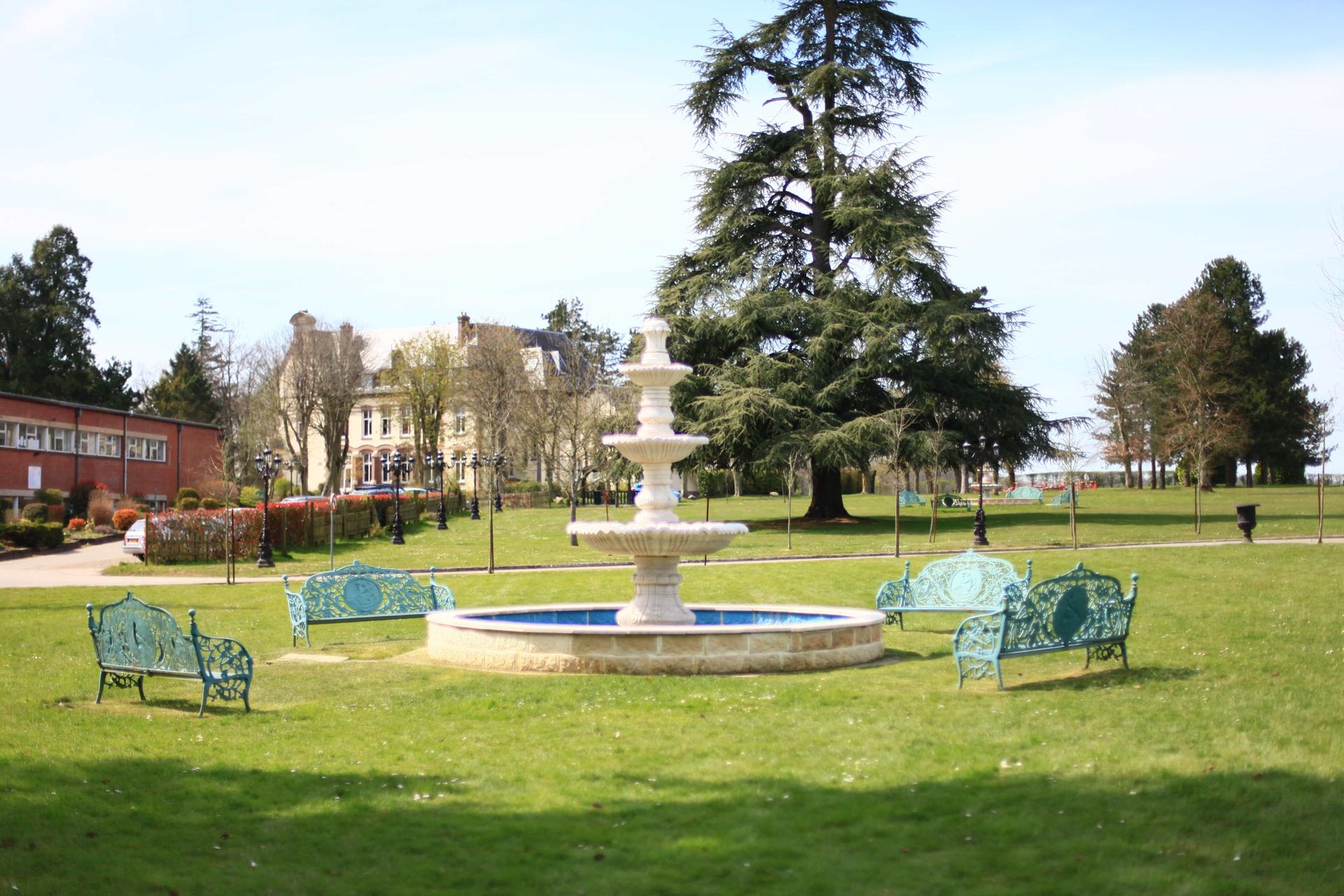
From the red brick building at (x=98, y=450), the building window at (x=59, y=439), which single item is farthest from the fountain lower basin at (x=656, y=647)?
the building window at (x=59, y=439)

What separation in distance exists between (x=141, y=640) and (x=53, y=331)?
69.5 meters

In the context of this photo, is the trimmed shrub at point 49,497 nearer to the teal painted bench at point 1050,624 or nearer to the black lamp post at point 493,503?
the black lamp post at point 493,503

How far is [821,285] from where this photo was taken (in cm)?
4175

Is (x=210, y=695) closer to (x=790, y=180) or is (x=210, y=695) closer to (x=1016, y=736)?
(x=1016, y=736)

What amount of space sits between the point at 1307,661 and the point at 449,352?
69.1m

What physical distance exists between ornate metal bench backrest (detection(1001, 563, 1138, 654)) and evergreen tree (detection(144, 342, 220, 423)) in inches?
2984

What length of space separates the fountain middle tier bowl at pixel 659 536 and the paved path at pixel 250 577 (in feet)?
42.9

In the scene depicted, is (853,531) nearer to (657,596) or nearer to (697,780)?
(657,596)

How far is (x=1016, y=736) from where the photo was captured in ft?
29.0

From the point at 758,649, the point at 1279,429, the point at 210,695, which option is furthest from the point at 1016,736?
the point at 1279,429

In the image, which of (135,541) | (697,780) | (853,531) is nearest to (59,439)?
(135,541)

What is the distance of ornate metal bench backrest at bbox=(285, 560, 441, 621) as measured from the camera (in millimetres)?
16109

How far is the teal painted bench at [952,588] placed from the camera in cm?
1531

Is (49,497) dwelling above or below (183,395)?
below
